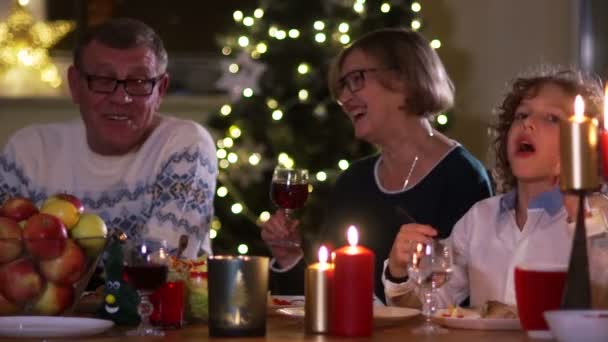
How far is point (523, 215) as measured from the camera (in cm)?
262

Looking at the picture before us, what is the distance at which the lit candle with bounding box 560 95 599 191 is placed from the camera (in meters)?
1.67

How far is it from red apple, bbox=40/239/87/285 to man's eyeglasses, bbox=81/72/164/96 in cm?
123

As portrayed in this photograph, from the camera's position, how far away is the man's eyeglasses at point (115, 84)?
330 centimetres

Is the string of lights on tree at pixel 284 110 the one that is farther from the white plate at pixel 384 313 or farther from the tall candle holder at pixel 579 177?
the tall candle holder at pixel 579 177

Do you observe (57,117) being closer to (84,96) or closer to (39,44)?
(39,44)

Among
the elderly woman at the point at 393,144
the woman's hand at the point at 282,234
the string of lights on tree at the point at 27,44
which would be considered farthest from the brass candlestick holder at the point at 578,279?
the string of lights on tree at the point at 27,44

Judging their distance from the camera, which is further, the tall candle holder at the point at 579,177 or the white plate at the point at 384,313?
the white plate at the point at 384,313

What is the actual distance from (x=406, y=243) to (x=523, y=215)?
415 millimetres

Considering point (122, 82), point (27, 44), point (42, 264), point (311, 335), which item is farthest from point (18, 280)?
point (27, 44)

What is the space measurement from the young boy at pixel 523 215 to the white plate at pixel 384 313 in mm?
189

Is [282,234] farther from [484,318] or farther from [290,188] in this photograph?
[484,318]

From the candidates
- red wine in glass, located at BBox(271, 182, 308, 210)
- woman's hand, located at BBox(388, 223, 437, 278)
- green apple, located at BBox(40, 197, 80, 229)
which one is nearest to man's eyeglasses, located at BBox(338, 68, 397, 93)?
red wine in glass, located at BBox(271, 182, 308, 210)

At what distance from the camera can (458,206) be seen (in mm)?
3139

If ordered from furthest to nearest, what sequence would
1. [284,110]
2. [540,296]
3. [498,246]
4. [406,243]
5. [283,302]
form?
1. [284,110]
2. [498,246]
3. [283,302]
4. [406,243]
5. [540,296]
